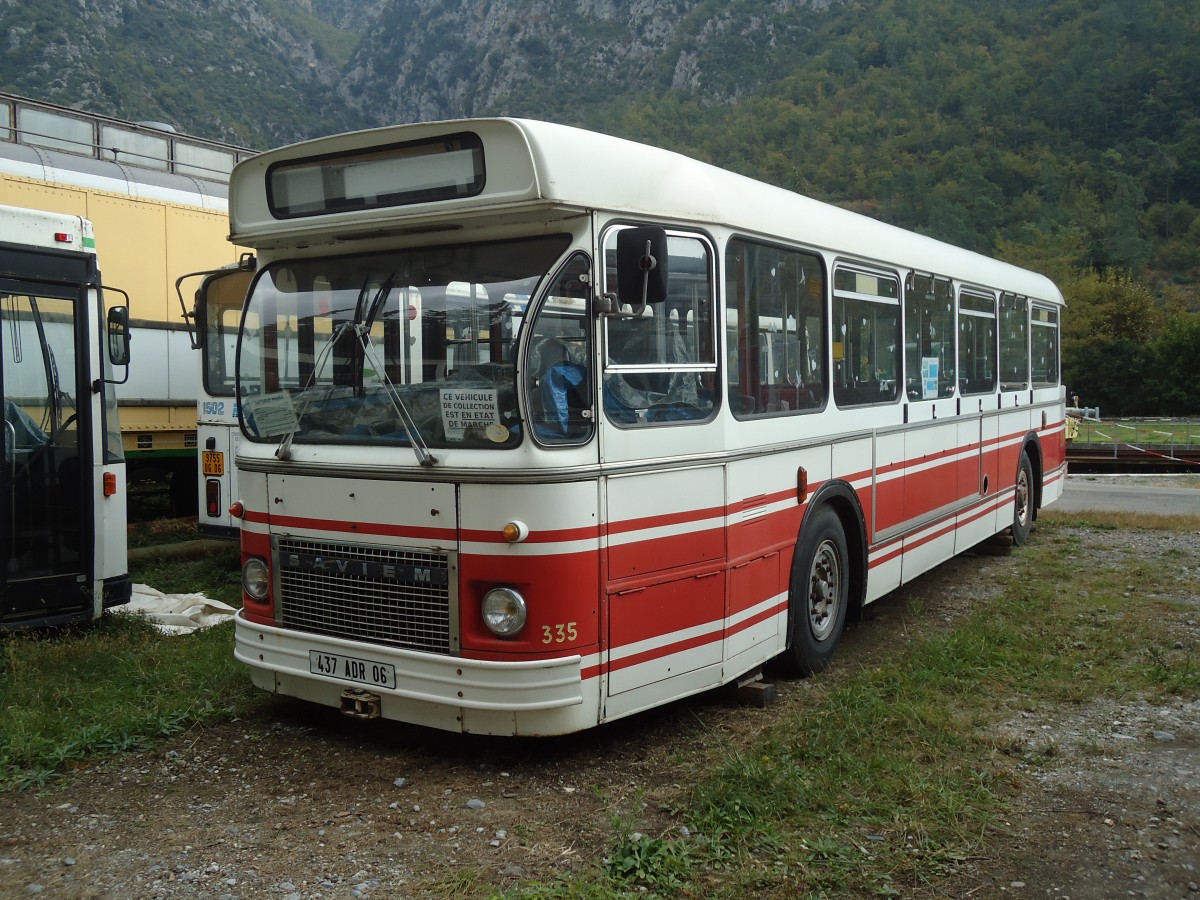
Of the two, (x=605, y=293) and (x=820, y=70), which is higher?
(x=820, y=70)

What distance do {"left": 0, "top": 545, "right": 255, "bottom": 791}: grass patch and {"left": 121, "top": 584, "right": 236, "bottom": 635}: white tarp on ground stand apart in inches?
7.2

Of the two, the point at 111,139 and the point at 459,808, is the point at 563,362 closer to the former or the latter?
the point at 459,808

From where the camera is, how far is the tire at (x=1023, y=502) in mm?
11500

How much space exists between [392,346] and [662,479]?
1394mm

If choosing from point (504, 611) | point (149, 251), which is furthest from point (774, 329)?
point (149, 251)

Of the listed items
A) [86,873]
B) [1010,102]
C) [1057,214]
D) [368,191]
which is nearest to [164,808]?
[86,873]

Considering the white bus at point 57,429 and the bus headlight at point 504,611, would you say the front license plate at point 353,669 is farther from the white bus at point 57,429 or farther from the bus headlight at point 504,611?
the white bus at point 57,429

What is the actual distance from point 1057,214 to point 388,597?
9494cm

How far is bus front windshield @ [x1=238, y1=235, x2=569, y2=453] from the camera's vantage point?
485 cm

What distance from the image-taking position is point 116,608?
8211 mm

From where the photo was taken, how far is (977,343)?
9.85 metres

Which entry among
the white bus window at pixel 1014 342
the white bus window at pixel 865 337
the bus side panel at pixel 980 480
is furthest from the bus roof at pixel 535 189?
the white bus window at pixel 1014 342

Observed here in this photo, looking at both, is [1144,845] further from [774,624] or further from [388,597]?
[388,597]

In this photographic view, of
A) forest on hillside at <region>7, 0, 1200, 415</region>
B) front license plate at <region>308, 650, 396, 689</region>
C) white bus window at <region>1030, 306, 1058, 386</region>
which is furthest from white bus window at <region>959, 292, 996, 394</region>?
forest on hillside at <region>7, 0, 1200, 415</region>
